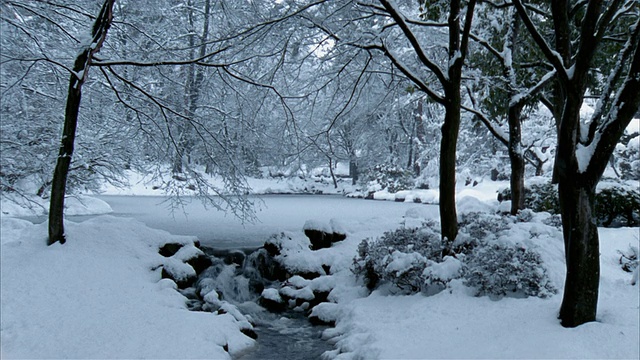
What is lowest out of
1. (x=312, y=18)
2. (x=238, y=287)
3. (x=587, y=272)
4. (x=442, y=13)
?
(x=238, y=287)

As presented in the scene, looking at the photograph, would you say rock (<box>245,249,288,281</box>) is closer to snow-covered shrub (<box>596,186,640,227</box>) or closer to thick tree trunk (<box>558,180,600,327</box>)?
thick tree trunk (<box>558,180,600,327</box>)

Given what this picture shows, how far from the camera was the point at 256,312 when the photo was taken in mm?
8547

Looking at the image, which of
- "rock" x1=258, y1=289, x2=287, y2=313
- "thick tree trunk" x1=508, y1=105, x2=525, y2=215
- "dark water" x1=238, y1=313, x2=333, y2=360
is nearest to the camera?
"dark water" x1=238, y1=313, x2=333, y2=360

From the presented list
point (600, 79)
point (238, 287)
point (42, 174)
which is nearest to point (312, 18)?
point (238, 287)

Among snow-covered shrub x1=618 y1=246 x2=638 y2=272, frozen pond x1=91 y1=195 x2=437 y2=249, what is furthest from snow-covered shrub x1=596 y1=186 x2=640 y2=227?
frozen pond x1=91 y1=195 x2=437 y2=249

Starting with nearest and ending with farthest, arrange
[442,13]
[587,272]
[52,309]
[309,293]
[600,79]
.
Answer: [587,272]
[52,309]
[309,293]
[442,13]
[600,79]

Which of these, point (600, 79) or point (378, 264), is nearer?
point (378, 264)

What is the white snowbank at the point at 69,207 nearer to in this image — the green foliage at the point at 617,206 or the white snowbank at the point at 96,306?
the white snowbank at the point at 96,306

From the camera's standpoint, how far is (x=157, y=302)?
7164 mm

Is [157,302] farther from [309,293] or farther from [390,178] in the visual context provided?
[390,178]

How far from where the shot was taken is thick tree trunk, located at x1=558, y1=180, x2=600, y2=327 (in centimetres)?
450

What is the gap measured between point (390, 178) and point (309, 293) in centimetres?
2470

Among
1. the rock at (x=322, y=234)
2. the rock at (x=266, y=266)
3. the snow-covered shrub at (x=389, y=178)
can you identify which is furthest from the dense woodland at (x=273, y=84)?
the snow-covered shrub at (x=389, y=178)

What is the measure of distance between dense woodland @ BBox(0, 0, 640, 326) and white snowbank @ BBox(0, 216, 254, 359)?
30.6 inches
